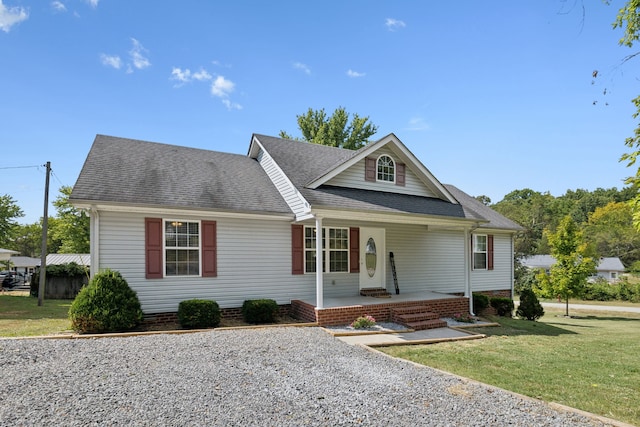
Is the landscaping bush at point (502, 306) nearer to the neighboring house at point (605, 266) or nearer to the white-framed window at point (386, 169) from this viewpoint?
the white-framed window at point (386, 169)

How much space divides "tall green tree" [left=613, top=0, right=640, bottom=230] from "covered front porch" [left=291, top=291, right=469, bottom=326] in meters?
6.53

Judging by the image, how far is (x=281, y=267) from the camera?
10.6 m

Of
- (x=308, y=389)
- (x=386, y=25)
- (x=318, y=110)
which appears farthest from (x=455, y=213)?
(x=318, y=110)

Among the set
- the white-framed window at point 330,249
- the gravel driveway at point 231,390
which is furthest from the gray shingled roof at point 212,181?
the gravel driveway at point 231,390

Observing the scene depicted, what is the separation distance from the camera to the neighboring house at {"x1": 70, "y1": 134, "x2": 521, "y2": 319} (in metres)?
8.98

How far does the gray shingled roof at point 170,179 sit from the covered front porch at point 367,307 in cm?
295

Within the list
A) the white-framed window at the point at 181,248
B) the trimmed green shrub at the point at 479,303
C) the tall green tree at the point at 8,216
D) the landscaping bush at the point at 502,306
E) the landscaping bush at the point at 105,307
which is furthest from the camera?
the tall green tree at the point at 8,216

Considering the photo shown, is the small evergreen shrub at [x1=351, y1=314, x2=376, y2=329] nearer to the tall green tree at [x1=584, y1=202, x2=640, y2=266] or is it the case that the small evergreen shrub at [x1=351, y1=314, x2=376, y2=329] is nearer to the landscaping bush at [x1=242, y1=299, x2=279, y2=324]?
the landscaping bush at [x1=242, y1=299, x2=279, y2=324]

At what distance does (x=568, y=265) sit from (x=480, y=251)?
16.9ft

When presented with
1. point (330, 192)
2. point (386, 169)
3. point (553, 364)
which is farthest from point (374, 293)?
point (553, 364)

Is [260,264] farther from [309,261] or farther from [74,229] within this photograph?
[74,229]

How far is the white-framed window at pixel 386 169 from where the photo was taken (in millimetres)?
12073

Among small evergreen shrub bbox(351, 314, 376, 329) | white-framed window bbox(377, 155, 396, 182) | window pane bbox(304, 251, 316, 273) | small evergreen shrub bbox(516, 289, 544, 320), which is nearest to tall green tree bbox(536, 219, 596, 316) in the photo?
small evergreen shrub bbox(516, 289, 544, 320)

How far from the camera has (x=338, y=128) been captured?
97.0ft
